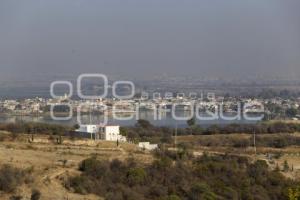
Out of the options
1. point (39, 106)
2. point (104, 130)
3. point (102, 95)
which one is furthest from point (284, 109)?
point (104, 130)

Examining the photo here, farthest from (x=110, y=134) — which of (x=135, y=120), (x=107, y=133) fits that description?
(x=135, y=120)

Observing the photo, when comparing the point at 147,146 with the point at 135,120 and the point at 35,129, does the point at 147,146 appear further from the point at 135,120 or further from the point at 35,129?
the point at 135,120

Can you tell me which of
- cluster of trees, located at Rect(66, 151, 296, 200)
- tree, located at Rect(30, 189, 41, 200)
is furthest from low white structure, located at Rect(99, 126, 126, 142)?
tree, located at Rect(30, 189, 41, 200)

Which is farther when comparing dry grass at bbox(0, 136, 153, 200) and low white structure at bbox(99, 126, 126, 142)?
low white structure at bbox(99, 126, 126, 142)

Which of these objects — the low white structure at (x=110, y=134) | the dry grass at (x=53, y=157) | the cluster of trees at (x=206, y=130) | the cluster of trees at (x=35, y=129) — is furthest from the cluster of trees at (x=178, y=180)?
the cluster of trees at (x=206, y=130)

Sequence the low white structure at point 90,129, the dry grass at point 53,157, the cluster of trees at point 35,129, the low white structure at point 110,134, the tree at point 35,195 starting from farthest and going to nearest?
1. the cluster of trees at point 35,129
2. the low white structure at point 90,129
3. the low white structure at point 110,134
4. the dry grass at point 53,157
5. the tree at point 35,195

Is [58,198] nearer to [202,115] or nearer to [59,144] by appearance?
[59,144]

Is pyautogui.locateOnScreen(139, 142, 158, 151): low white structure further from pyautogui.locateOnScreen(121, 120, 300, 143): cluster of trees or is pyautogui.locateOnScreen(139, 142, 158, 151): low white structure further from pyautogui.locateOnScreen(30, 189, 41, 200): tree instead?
pyautogui.locateOnScreen(30, 189, 41, 200): tree

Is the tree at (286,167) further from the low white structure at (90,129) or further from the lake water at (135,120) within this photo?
the lake water at (135,120)
